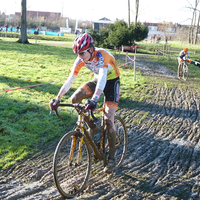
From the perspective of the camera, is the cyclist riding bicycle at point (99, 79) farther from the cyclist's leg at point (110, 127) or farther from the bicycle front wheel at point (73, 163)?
the bicycle front wheel at point (73, 163)

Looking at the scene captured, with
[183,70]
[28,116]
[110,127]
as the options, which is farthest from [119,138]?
[183,70]

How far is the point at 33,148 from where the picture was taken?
5.75m

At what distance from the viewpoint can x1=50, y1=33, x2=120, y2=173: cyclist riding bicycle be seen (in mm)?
4141

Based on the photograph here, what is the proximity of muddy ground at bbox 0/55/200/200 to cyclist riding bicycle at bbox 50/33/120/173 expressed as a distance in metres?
0.53

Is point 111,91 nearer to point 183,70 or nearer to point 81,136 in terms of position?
point 81,136

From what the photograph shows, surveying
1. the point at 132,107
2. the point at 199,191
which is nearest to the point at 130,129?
the point at 132,107

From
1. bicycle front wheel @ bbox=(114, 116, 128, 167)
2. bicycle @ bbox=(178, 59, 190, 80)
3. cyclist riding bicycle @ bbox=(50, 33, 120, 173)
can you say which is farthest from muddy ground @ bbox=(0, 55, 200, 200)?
bicycle @ bbox=(178, 59, 190, 80)

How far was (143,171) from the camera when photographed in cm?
507

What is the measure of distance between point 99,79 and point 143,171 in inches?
78.2

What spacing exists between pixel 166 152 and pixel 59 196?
9.16 feet

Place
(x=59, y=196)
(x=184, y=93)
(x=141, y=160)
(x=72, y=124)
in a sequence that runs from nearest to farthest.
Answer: (x=59, y=196) → (x=141, y=160) → (x=72, y=124) → (x=184, y=93)

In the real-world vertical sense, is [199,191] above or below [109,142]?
below

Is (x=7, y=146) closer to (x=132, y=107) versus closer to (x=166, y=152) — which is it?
(x=166, y=152)

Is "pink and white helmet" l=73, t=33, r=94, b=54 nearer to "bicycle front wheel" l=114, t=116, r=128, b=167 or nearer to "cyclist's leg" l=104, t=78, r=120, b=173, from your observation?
"cyclist's leg" l=104, t=78, r=120, b=173
